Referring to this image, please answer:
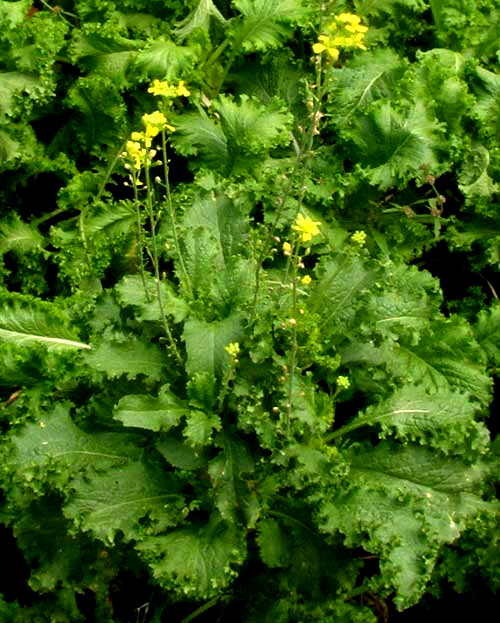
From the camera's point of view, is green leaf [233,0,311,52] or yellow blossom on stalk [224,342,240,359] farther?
green leaf [233,0,311,52]

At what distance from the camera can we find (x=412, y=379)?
10.4 ft

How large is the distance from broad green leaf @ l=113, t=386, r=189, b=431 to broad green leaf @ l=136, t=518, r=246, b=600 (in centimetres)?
36

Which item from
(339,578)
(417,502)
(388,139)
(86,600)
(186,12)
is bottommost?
(86,600)

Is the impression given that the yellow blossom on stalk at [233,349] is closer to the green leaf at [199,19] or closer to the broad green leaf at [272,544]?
the broad green leaf at [272,544]

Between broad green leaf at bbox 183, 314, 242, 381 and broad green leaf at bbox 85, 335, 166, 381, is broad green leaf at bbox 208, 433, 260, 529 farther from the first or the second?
broad green leaf at bbox 85, 335, 166, 381

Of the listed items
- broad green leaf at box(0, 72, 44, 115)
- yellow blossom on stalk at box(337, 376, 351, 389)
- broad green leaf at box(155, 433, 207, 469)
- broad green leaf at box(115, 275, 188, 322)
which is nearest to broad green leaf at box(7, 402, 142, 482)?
broad green leaf at box(155, 433, 207, 469)

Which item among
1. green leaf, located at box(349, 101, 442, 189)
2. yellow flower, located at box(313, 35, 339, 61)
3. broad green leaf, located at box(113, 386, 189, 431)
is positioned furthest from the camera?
green leaf, located at box(349, 101, 442, 189)

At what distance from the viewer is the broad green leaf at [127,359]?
2.90 metres

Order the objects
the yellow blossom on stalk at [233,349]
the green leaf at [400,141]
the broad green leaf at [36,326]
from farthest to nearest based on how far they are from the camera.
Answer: the green leaf at [400,141], the broad green leaf at [36,326], the yellow blossom on stalk at [233,349]

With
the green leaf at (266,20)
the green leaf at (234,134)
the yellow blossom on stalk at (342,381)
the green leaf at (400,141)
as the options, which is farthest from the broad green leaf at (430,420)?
the green leaf at (266,20)

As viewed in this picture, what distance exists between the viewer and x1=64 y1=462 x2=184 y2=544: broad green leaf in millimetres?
2787

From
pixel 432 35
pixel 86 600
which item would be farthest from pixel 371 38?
pixel 86 600

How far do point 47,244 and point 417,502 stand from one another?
6.48 ft

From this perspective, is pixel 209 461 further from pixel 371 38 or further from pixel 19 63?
pixel 371 38
